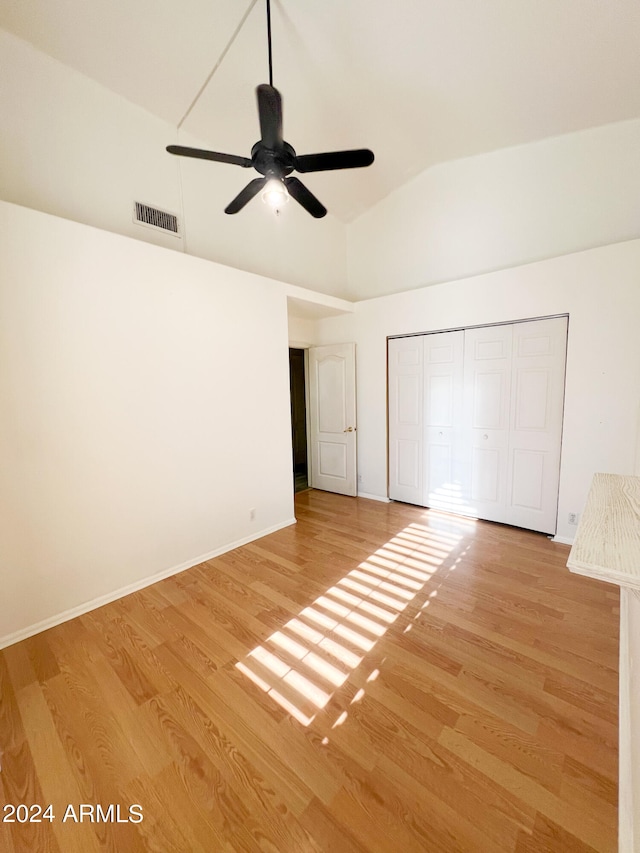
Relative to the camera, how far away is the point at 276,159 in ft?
6.07

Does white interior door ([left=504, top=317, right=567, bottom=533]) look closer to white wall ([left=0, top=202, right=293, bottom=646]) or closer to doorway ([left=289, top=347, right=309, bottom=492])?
white wall ([left=0, top=202, right=293, bottom=646])

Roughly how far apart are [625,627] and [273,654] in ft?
6.63

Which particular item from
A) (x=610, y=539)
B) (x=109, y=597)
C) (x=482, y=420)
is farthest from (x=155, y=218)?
(x=482, y=420)

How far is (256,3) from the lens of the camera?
2.06 metres

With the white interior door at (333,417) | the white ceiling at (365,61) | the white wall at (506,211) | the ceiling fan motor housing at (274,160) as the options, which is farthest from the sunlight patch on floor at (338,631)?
the white ceiling at (365,61)

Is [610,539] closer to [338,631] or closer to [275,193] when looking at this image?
[338,631]

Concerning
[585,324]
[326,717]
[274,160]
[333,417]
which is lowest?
[326,717]

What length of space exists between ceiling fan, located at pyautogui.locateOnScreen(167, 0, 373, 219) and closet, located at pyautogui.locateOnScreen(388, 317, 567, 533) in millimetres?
2324

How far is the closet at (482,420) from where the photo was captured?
3.21 metres

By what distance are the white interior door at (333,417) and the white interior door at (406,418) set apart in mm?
529

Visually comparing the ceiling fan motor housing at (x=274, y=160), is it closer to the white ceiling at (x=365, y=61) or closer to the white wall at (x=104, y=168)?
the white ceiling at (x=365, y=61)

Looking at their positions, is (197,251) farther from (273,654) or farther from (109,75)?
(273,654)

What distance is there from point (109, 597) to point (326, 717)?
5.97ft

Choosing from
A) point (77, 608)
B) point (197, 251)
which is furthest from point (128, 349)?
point (77, 608)
